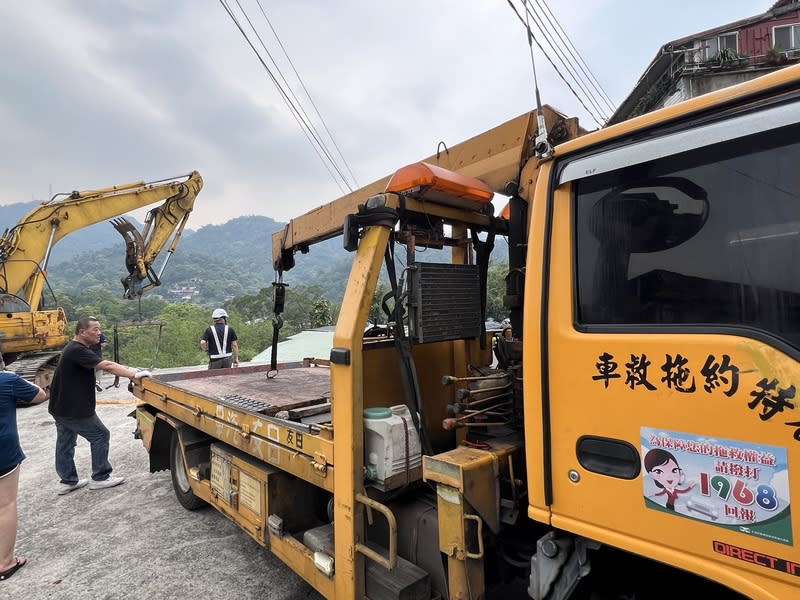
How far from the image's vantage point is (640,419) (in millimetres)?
1471

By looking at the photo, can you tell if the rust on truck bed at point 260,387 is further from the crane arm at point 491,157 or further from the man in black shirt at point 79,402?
the crane arm at point 491,157

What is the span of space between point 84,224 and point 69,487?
889 cm

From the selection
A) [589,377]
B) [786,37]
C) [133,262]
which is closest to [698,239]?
[589,377]

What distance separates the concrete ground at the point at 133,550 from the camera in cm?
336

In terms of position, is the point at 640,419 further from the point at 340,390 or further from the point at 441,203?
the point at 441,203

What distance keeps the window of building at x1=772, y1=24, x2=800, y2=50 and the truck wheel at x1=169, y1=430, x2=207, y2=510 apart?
22.0m

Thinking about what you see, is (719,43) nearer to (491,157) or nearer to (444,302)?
(491,157)

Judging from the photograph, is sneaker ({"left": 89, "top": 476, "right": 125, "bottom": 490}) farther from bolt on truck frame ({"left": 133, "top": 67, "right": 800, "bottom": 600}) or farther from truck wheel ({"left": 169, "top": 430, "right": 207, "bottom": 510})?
bolt on truck frame ({"left": 133, "top": 67, "right": 800, "bottom": 600})

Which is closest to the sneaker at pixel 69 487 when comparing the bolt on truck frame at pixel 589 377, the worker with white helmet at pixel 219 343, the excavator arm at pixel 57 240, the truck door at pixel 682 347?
the worker with white helmet at pixel 219 343

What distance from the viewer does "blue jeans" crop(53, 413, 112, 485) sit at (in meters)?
5.16

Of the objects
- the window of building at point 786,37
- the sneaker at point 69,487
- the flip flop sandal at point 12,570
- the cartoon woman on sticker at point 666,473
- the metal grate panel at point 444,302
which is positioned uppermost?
the window of building at point 786,37

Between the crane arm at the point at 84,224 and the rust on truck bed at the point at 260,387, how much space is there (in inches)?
310

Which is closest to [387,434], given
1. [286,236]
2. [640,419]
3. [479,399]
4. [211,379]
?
[479,399]

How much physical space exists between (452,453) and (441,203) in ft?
4.22
